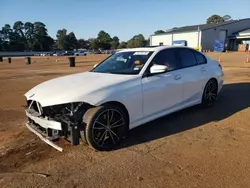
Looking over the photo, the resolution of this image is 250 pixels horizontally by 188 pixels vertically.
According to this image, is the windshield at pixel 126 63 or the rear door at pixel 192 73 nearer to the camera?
the windshield at pixel 126 63

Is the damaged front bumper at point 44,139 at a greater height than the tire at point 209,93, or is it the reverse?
the tire at point 209,93

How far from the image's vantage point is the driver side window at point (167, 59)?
16.0ft

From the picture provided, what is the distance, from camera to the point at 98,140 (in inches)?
154

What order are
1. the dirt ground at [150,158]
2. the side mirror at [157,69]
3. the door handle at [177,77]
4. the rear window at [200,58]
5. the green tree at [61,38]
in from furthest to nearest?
the green tree at [61,38] < the rear window at [200,58] < the door handle at [177,77] < the side mirror at [157,69] < the dirt ground at [150,158]

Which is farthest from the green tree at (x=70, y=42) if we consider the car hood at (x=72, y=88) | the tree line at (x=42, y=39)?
the car hood at (x=72, y=88)

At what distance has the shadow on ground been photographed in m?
4.59

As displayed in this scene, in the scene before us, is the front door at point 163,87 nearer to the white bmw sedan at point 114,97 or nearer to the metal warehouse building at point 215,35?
the white bmw sedan at point 114,97

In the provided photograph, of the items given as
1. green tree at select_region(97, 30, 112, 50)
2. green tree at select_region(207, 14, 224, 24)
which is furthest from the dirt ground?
green tree at select_region(97, 30, 112, 50)

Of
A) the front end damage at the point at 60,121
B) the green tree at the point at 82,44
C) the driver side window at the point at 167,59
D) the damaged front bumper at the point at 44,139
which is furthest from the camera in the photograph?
the green tree at the point at 82,44

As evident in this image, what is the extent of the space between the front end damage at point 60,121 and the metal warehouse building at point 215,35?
6296 cm

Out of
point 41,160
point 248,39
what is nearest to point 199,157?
point 41,160

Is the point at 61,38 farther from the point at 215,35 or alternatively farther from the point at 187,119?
the point at 187,119

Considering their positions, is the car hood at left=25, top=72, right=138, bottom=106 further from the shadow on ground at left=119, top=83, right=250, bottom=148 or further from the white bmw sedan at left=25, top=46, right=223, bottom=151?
the shadow on ground at left=119, top=83, right=250, bottom=148

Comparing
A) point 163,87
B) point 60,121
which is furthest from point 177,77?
point 60,121
